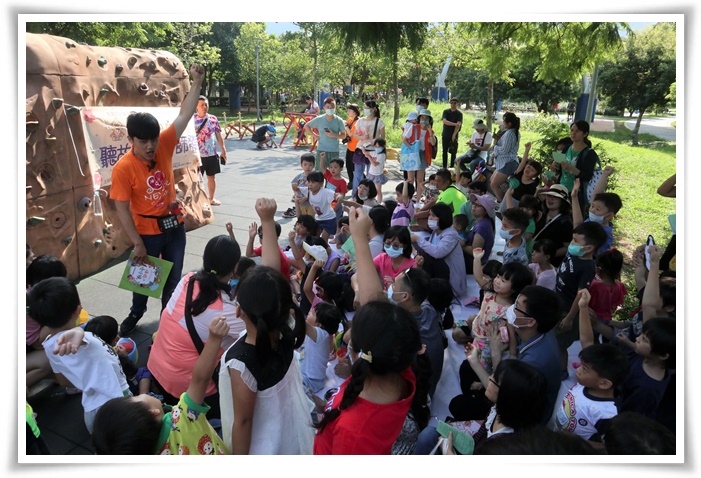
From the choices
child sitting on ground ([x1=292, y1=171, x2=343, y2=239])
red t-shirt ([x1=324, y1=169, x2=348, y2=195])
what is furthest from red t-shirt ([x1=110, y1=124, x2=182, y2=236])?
red t-shirt ([x1=324, y1=169, x2=348, y2=195])

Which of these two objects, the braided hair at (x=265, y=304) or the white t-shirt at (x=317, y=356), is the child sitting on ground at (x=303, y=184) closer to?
the white t-shirt at (x=317, y=356)

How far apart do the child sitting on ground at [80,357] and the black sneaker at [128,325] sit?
1309 mm

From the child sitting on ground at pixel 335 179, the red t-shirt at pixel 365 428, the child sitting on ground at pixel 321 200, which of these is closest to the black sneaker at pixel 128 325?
the child sitting on ground at pixel 321 200

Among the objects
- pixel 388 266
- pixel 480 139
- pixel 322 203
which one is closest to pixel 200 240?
pixel 322 203

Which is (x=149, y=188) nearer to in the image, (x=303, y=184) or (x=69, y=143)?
(x=69, y=143)

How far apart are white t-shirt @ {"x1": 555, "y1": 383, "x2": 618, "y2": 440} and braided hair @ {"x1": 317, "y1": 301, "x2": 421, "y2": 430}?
1054mm

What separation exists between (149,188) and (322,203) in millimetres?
2276

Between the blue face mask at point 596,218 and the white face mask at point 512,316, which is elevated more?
the blue face mask at point 596,218

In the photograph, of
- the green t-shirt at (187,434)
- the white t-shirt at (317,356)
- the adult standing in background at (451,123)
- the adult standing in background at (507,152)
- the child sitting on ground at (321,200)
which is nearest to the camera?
the green t-shirt at (187,434)

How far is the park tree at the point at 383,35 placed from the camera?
3139mm

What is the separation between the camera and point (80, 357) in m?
2.54

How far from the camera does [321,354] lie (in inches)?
126

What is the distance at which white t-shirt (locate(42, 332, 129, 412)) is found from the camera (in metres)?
2.55
